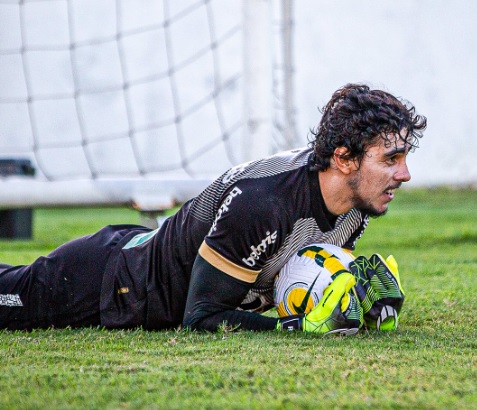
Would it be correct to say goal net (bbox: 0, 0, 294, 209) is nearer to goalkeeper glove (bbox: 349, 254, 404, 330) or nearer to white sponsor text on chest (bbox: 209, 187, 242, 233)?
goalkeeper glove (bbox: 349, 254, 404, 330)

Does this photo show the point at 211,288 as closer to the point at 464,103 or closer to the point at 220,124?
the point at 220,124

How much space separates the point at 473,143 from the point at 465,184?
113cm

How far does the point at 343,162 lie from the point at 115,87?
4.37 metres

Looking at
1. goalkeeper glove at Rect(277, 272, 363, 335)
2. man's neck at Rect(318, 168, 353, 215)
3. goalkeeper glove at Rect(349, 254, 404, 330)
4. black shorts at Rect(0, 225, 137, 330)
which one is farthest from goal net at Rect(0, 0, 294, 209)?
goalkeeper glove at Rect(277, 272, 363, 335)

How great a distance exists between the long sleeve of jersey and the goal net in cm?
375

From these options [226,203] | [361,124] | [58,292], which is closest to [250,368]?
[226,203]

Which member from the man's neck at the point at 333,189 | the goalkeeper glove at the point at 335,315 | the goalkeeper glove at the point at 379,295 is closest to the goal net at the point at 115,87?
the goalkeeper glove at the point at 379,295

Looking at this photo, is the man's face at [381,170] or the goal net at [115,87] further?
the goal net at [115,87]

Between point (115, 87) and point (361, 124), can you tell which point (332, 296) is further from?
point (115, 87)

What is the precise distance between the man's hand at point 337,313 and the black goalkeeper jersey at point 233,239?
251 mm

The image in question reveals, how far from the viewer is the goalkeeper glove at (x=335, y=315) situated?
3127mm

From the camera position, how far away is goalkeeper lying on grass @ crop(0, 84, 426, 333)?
3.12 m

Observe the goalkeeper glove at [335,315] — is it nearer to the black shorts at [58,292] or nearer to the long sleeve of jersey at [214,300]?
the long sleeve of jersey at [214,300]

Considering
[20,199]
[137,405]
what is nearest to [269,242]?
[137,405]
